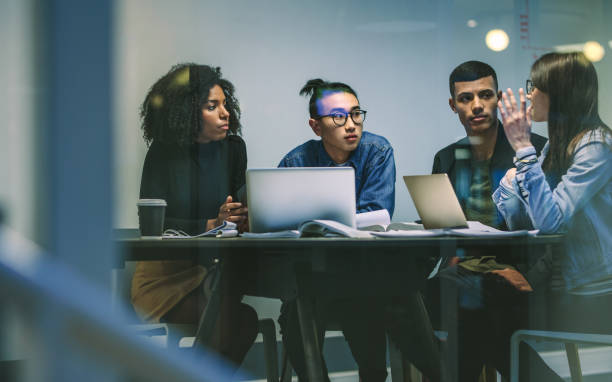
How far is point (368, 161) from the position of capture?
255 centimetres

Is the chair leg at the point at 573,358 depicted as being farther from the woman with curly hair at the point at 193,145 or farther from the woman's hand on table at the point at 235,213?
the woman with curly hair at the point at 193,145

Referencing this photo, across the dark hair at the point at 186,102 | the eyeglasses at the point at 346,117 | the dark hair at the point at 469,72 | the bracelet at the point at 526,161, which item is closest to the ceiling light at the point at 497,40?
the dark hair at the point at 469,72

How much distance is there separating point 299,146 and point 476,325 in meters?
1.40

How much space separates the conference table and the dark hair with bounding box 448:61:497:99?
5.10ft

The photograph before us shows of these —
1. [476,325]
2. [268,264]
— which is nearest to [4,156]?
[268,264]

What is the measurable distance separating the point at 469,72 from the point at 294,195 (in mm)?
1800

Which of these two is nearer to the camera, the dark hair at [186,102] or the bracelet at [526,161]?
the bracelet at [526,161]

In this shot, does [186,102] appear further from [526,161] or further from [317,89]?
[526,161]

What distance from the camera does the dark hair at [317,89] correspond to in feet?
9.29

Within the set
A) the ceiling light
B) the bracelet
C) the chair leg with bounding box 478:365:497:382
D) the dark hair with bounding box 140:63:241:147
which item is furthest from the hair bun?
the chair leg with bounding box 478:365:497:382

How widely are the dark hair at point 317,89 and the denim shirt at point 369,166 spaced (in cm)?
23

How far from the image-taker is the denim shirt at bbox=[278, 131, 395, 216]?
7.98ft

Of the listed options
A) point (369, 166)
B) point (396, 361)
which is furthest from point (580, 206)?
point (369, 166)

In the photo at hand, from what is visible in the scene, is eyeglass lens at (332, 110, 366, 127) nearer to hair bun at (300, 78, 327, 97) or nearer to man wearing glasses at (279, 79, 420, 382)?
man wearing glasses at (279, 79, 420, 382)
